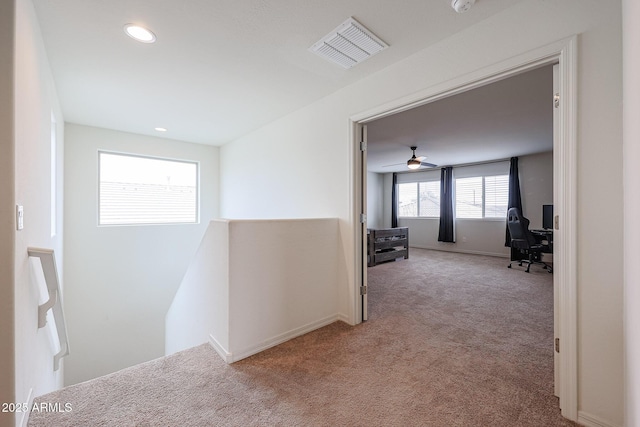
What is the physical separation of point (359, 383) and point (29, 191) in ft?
7.66

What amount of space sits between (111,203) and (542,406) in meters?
5.54

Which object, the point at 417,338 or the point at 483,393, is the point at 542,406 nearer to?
the point at 483,393

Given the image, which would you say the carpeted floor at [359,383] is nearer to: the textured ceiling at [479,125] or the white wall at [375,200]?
the textured ceiling at [479,125]

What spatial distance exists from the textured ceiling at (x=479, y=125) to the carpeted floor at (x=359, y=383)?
8.03 feet

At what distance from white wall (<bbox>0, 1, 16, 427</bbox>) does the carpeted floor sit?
1.56ft

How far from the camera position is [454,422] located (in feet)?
4.71

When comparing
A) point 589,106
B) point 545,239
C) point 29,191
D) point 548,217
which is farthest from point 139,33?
point 545,239

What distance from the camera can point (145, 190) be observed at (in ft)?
15.1

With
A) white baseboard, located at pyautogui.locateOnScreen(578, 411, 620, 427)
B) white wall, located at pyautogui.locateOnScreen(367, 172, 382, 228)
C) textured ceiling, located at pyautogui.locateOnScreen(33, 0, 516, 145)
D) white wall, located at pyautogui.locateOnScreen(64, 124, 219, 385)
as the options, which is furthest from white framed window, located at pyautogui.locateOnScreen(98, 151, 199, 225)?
white wall, located at pyautogui.locateOnScreen(367, 172, 382, 228)

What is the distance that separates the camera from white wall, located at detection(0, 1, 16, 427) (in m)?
1.19

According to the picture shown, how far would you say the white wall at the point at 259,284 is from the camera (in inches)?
82.6

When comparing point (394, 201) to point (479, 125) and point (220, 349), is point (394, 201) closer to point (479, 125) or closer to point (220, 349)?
point (479, 125)

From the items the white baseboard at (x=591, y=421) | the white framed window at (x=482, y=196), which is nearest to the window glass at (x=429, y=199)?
the white framed window at (x=482, y=196)

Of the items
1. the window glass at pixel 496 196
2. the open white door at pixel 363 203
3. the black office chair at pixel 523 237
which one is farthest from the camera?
the window glass at pixel 496 196
